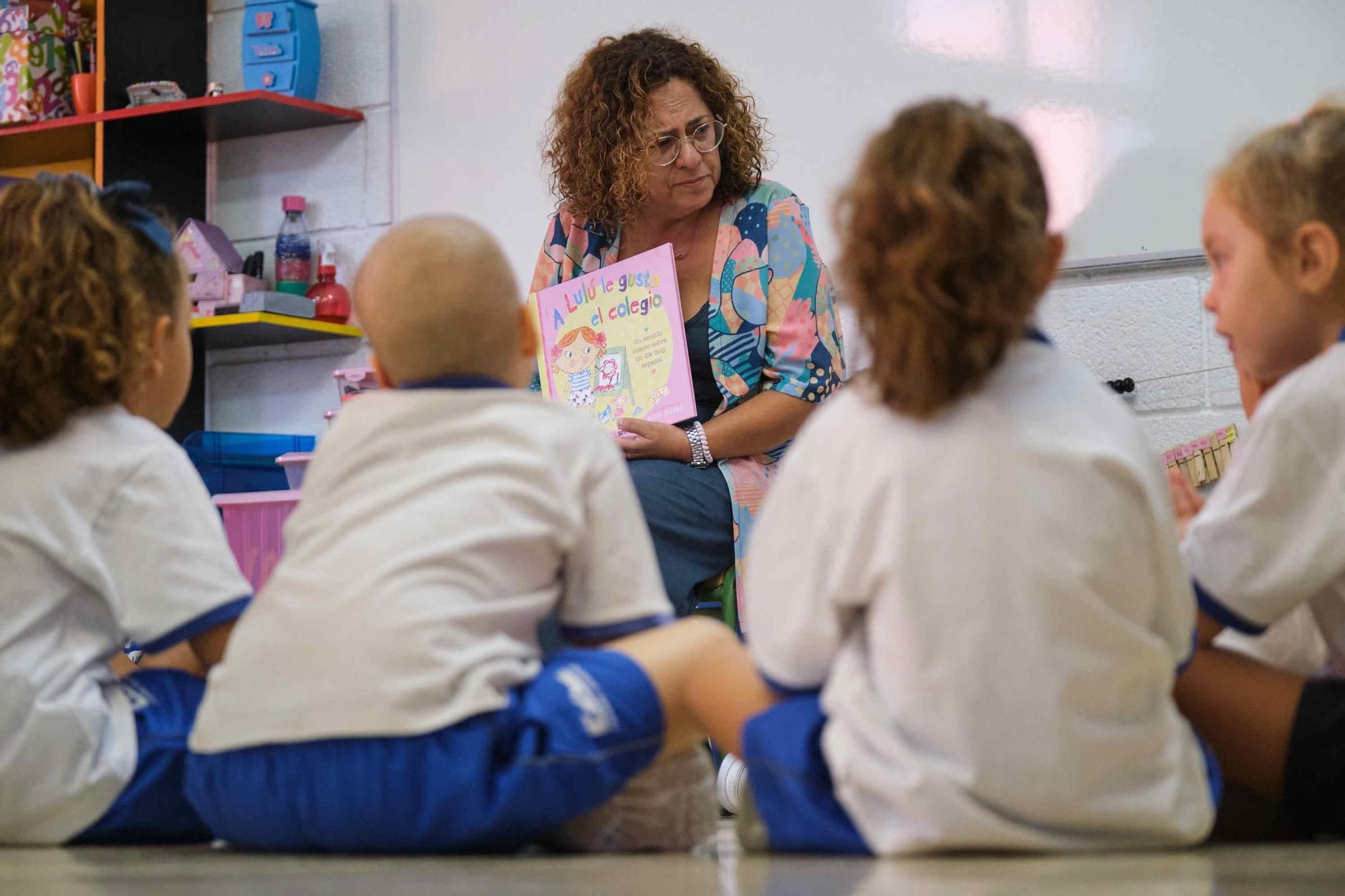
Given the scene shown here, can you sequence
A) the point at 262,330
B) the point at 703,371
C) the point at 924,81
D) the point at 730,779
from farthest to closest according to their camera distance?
the point at 262,330 → the point at 924,81 → the point at 703,371 → the point at 730,779

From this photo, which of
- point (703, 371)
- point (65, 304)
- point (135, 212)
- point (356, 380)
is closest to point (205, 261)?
point (356, 380)

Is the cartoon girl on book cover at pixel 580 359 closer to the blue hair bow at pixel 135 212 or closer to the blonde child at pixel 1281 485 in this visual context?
the blue hair bow at pixel 135 212

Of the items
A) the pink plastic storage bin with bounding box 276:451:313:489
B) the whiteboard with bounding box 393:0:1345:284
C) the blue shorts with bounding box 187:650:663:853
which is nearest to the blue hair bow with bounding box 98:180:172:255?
the blue shorts with bounding box 187:650:663:853

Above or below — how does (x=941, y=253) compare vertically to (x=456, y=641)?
above

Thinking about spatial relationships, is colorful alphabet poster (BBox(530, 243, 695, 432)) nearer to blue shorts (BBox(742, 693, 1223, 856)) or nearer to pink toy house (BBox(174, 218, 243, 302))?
blue shorts (BBox(742, 693, 1223, 856))

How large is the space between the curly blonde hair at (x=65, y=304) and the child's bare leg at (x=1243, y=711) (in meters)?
1.06

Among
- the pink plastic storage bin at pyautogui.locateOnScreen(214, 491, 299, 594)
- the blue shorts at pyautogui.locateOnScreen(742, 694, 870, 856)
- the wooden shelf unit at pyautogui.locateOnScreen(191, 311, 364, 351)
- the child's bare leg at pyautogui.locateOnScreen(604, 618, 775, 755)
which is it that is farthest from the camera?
the wooden shelf unit at pyautogui.locateOnScreen(191, 311, 364, 351)

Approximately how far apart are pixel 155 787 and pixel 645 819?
48 cm

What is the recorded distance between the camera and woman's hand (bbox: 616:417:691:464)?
221cm

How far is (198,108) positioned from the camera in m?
3.46

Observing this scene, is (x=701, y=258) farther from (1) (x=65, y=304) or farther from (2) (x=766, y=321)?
(1) (x=65, y=304)

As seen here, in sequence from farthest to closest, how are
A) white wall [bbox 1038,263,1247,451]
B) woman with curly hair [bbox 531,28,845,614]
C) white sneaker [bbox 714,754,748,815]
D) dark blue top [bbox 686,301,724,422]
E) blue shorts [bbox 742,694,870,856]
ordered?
white wall [bbox 1038,263,1247,451] → dark blue top [bbox 686,301,724,422] → woman with curly hair [bbox 531,28,845,614] → white sneaker [bbox 714,754,748,815] → blue shorts [bbox 742,694,870,856]

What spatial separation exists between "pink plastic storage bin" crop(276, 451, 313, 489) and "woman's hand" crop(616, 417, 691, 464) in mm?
996

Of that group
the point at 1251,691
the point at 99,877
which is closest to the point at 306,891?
the point at 99,877
